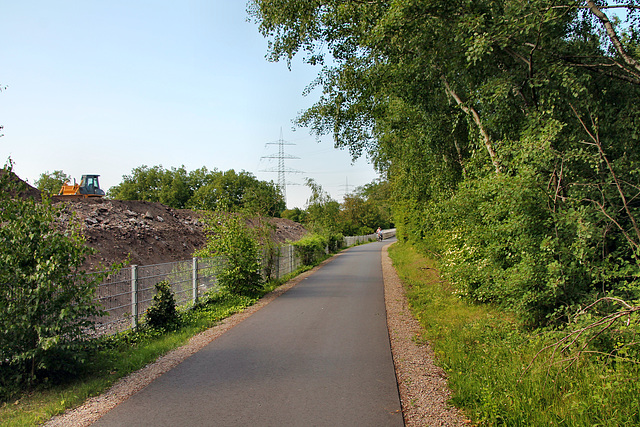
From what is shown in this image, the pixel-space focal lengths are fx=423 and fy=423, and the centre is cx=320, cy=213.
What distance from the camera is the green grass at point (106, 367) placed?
4.63 metres

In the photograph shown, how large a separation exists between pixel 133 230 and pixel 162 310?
49.1 feet

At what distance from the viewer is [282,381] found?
214 inches

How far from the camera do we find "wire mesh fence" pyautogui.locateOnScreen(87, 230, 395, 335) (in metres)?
7.48

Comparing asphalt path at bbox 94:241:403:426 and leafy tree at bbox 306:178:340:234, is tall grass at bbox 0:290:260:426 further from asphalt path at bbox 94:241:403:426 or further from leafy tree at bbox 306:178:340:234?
leafy tree at bbox 306:178:340:234

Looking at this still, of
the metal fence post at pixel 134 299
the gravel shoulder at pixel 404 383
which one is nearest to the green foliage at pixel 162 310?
the metal fence post at pixel 134 299

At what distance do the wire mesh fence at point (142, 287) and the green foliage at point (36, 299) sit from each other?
0.81 m

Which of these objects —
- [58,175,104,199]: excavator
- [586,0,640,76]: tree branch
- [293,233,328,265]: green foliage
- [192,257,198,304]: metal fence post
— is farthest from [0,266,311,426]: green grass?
[58,175,104,199]: excavator

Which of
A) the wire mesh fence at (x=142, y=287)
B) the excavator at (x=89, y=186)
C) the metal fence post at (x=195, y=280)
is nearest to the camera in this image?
the wire mesh fence at (x=142, y=287)

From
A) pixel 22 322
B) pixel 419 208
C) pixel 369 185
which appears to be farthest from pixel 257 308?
pixel 369 185

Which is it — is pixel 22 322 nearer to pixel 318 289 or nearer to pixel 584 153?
pixel 584 153

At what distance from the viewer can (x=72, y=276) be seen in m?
5.75

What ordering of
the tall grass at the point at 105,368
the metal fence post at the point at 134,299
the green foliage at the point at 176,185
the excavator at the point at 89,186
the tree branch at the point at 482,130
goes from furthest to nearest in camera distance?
the green foliage at the point at 176,185
the excavator at the point at 89,186
the metal fence post at the point at 134,299
the tree branch at the point at 482,130
the tall grass at the point at 105,368

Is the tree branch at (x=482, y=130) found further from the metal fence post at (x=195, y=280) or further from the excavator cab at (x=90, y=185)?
the excavator cab at (x=90, y=185)

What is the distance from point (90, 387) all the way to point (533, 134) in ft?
22.4
